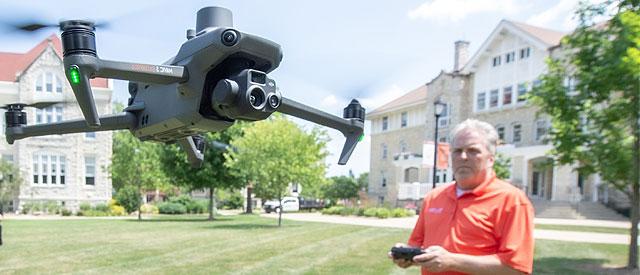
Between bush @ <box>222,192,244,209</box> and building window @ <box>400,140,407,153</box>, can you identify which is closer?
building window @ <box>400,140,407,153</box>

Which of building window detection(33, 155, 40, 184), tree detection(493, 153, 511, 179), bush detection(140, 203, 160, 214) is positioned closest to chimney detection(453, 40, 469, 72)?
tree detection(493, 153, 511, 179)

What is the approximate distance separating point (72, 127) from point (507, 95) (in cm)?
3781

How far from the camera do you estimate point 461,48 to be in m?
42.7

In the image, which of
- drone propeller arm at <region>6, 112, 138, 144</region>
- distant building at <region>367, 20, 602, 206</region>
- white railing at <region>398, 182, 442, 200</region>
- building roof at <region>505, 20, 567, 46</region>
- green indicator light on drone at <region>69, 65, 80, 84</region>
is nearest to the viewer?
green indicator light on drone at <region>69, 65, 80, 84</region>

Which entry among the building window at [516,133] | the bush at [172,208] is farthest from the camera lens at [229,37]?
the bush at [172,208]

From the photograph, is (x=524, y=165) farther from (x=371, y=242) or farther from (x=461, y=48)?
(x=371, y=242)

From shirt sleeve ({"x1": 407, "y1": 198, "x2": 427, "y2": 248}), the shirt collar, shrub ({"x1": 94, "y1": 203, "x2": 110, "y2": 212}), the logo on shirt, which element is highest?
the shirt collar

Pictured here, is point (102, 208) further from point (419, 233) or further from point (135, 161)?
point (419, 233)

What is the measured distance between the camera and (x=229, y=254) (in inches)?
469

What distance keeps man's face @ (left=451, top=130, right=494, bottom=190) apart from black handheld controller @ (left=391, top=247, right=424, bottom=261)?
1.57 ft

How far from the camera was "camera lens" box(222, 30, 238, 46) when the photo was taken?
6.10 ft

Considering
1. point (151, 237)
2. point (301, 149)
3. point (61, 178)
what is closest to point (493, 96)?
point (301, 149)

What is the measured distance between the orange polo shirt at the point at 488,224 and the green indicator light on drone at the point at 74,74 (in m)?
1.96

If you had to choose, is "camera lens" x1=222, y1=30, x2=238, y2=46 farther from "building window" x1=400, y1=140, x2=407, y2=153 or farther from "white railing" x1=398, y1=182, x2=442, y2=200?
"building window" x1=400, y1=140, x2=407, y2=153
